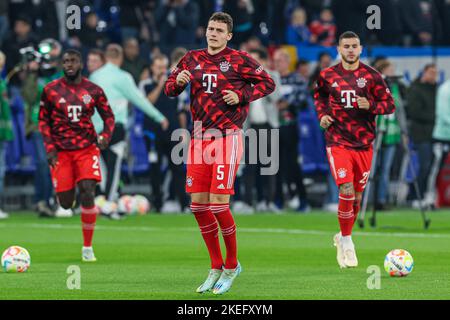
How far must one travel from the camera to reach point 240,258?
16.4 metres

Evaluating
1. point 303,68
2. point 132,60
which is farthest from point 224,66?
point 132,60

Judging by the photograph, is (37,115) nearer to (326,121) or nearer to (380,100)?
(326,121)

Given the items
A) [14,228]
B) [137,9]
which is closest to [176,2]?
[137,9]

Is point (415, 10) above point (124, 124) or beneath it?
above

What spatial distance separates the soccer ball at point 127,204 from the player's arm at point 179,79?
35.5 feet

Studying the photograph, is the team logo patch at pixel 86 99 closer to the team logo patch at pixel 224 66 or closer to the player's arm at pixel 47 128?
the player's arm at pixel 47 128

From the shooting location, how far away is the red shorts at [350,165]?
51.4ft

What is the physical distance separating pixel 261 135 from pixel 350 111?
8301mm

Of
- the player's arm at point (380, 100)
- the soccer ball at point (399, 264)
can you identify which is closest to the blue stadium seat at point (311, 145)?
the player's arm at point (380, 100)

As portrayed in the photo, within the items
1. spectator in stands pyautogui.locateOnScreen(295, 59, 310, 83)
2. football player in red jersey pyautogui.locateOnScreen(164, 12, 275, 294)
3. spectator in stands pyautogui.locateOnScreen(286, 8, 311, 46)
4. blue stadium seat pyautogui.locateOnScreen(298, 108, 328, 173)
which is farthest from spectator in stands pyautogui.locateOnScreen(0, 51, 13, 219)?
football player in red jersey pyautogui.locateOnScreen(164, 12, 275, 294)
